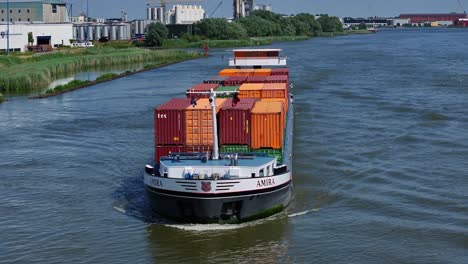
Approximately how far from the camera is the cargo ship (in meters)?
18.1

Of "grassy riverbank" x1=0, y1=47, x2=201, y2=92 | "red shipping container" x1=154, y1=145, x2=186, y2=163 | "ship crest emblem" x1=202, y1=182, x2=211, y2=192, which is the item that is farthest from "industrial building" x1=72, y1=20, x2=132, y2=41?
"ship crest emblem" x1=202, y1=182, x2=211, y2=192

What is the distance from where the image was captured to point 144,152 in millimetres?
28219

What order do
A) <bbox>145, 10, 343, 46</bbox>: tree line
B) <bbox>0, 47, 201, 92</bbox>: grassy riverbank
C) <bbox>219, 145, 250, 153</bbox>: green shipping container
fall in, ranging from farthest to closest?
<bbox>145, 10, 343, 46</bbox>: tree line → <bbox>0, 47, 201, 92</bbox>: grassy riverbank → <bbox>219, 145, 250, 153</bbox>: green shipping container

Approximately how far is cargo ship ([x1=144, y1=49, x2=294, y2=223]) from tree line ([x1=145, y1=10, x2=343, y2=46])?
3648 inches

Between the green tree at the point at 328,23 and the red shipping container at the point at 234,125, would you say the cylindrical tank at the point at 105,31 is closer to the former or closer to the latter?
the green tree at the point at 328,23

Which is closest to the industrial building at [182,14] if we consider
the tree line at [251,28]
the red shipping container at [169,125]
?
the tree line at [251,28]

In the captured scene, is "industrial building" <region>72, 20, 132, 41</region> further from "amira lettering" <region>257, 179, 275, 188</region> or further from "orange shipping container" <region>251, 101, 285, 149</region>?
"amira lettering" <region>257, 179, 275, 188</region>

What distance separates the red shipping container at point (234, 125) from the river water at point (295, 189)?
2449 millimetres

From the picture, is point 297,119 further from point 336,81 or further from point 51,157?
point 336,81

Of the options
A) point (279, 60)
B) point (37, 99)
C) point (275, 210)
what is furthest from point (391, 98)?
point (275, 210)

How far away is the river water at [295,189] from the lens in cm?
1753

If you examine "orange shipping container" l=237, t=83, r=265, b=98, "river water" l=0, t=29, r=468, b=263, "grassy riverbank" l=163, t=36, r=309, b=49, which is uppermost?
"grassy riverbank" l=163, t=36, r=309, b=49

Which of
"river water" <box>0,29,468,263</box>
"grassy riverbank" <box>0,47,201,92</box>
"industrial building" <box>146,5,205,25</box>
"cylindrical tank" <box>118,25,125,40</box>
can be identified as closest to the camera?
"river water" <box>0,29,468,263</box>

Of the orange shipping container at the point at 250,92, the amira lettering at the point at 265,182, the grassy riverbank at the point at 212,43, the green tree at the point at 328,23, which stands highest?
the green tree at the point at 328,23
